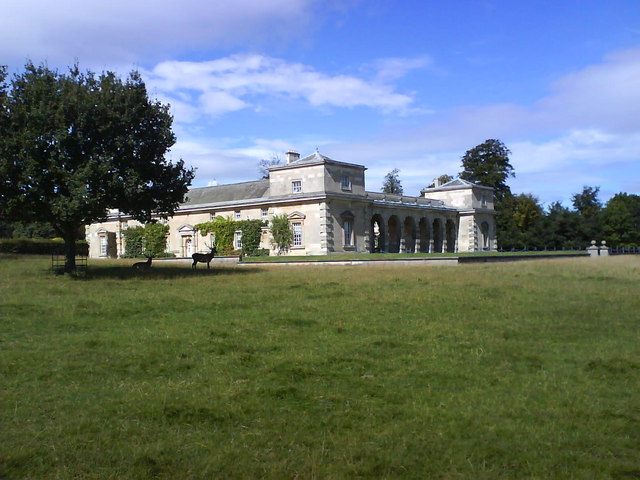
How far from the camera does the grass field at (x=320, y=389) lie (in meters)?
5.45

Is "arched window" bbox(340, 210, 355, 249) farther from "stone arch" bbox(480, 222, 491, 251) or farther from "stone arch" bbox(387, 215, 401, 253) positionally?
"stone arch" bbox(480, 222, 491, 251)

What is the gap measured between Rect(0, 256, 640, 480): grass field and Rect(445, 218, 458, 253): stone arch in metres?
53.3

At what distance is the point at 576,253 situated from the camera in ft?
180

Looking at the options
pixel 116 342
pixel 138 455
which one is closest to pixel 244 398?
pixel 138 455

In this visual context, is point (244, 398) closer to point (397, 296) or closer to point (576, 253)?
point (397, 296)

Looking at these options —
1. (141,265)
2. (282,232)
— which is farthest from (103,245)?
(141,265)

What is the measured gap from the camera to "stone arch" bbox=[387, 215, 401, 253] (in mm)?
59250

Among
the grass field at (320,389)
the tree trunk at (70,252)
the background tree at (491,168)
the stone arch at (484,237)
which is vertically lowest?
the grass field at (320,389)

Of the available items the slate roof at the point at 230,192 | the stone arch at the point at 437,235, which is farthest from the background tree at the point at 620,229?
the slate roof at the point at 230,192

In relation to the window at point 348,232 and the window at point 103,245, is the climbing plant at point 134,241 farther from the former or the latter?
the window at point 348,232

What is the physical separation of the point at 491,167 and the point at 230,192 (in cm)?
4267

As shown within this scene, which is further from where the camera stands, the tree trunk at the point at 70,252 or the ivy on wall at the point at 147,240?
the ivy on wall at the point at 147,240

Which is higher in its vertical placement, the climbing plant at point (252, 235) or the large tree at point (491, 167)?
the large tree at point (491, 167)

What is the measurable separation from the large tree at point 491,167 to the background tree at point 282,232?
4353 centimetres
